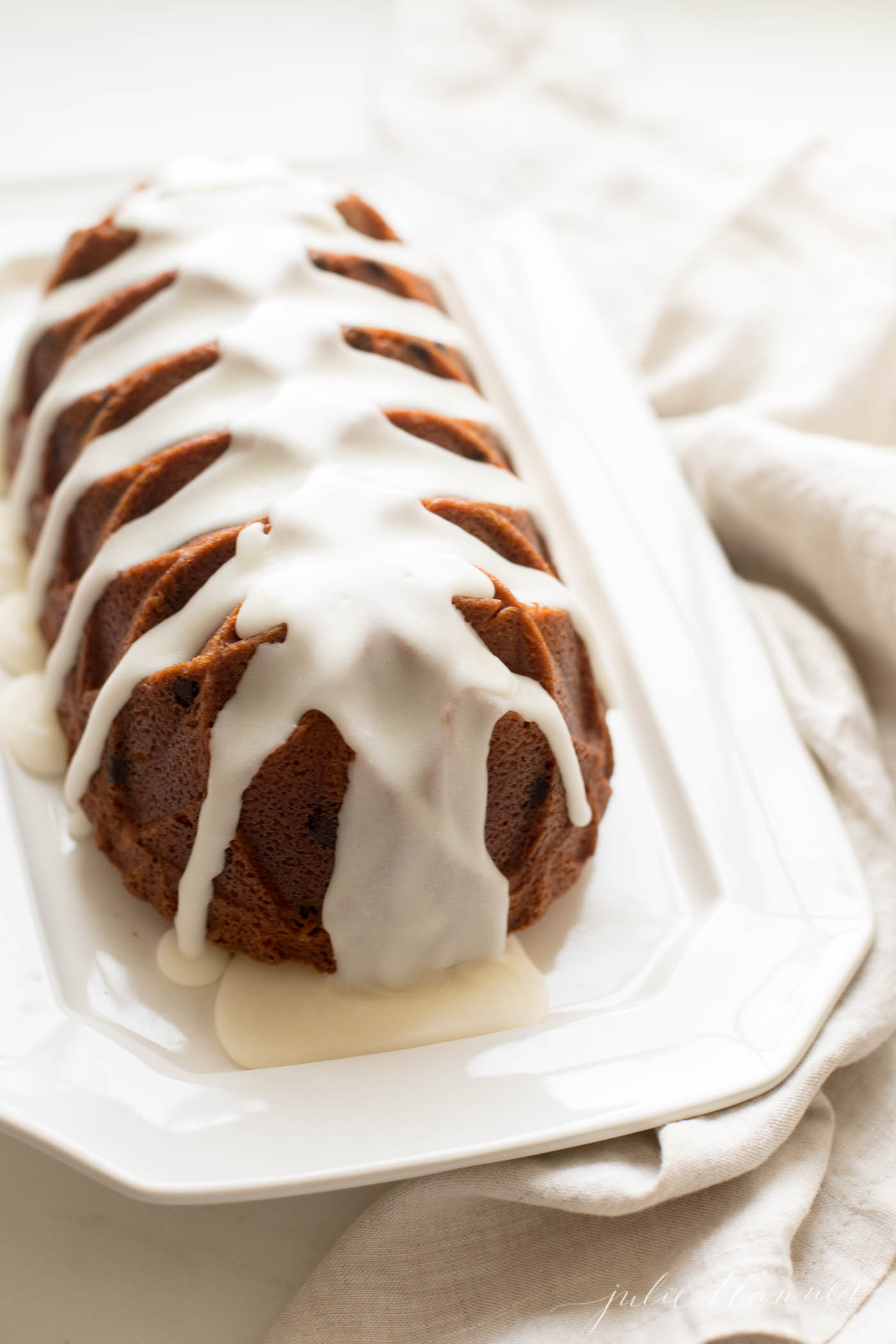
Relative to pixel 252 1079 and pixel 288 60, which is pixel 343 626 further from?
pixel 288 60

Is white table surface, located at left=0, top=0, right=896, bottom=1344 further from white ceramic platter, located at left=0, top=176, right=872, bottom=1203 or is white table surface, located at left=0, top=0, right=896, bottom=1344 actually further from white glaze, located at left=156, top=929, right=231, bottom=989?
white glaze, located at left=156, top=929, right=231, bottom=989

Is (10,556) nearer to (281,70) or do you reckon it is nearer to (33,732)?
(33,732)

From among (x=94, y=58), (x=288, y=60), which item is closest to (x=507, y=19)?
(x=288, y=60)

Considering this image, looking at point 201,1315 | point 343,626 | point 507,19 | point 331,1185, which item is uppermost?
point 507,19

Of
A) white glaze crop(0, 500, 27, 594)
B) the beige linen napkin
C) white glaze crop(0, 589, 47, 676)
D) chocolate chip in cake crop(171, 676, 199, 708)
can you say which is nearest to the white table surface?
the beige linen napkin

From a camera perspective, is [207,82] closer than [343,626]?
No

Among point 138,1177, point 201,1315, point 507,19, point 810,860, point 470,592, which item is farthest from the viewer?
point 507,19

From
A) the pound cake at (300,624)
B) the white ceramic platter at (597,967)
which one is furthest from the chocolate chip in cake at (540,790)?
the white ceramic platter at (597,967)
